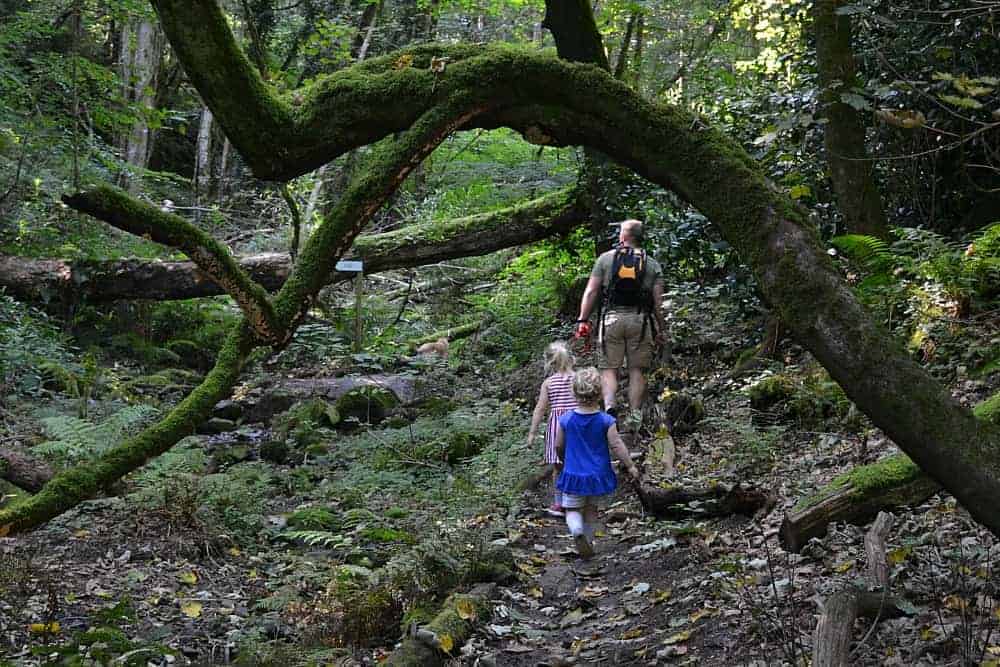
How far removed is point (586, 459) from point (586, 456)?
2 cm

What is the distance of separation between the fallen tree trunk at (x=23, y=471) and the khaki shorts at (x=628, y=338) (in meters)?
5.86

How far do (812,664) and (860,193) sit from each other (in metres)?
6.92

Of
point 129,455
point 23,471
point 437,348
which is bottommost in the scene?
point 23,471

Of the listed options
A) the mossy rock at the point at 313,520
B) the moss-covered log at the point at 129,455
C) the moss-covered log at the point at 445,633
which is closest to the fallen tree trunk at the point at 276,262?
the mossy rock at the point at 313,520

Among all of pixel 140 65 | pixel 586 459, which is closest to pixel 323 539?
pixel 586 459

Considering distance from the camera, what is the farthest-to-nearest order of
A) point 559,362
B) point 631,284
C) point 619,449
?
1. point 631,284
2. point 559,362
3. point 619,449

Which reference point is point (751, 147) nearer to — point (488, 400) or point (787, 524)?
point (488, 400)

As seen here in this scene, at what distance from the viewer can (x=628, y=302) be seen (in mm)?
9891

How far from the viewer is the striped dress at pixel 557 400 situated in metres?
8.04

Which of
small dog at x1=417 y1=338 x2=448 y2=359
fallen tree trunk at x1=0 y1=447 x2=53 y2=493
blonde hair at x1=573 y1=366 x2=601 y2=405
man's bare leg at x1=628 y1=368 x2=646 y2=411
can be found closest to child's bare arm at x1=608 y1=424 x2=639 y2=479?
blonde hair at x1=573 y1=366 x2=601 y2=405

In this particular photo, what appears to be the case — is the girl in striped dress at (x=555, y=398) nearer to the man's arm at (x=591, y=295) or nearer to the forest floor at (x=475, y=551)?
the forest floor at (x=475, y=551)

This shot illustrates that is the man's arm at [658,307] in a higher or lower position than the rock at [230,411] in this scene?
higher

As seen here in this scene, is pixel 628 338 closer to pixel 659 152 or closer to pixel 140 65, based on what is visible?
pixel 659 152

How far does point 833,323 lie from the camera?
4156 mm
